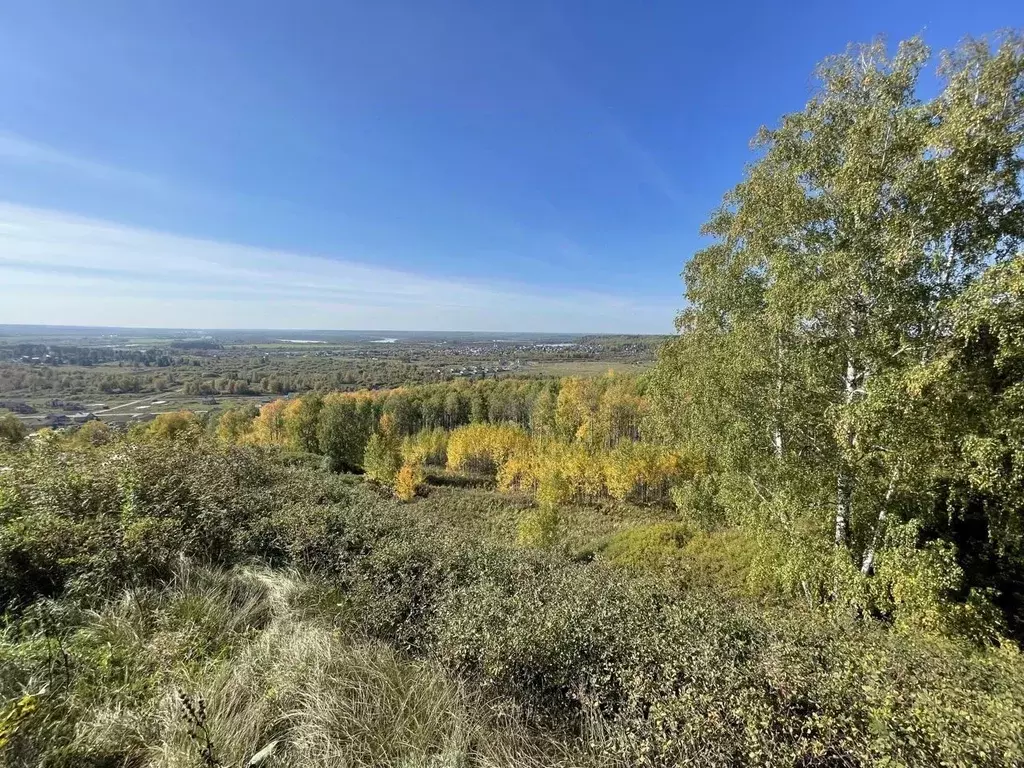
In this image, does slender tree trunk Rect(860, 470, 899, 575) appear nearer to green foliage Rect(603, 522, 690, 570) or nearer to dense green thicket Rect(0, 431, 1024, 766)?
dense green thicket Rect(0, 431, 1024, 766)

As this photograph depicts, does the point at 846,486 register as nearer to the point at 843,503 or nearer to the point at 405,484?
the point at 843,503

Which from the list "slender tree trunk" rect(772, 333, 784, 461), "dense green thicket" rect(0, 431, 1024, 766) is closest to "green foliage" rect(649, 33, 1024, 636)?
"slender tree trunk" rect(772, 333, 784, 461)

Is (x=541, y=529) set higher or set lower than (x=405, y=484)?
higher

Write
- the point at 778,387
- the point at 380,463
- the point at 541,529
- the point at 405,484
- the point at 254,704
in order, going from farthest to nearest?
the point at 380,463 → the point at 405,484 → the point at 541,529 → the point at 778,387 → the point at 254,704

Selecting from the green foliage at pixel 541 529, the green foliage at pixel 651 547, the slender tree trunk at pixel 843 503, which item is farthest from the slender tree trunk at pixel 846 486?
the green foliage at pixel 541 529

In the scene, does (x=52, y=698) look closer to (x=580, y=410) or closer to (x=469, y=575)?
(x=469, y=575)

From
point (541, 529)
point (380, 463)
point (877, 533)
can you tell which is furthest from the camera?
point (380, 463)

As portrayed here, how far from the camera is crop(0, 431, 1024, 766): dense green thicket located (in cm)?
265

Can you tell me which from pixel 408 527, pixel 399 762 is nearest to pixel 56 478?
pixel 408 527

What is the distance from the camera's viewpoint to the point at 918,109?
6.62 metres

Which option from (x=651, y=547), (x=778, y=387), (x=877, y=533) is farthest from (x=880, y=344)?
(x=651, y=547)

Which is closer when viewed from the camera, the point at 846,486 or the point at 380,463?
the point at 846,486

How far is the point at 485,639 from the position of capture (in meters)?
3.68

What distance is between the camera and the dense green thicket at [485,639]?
8.70ft
